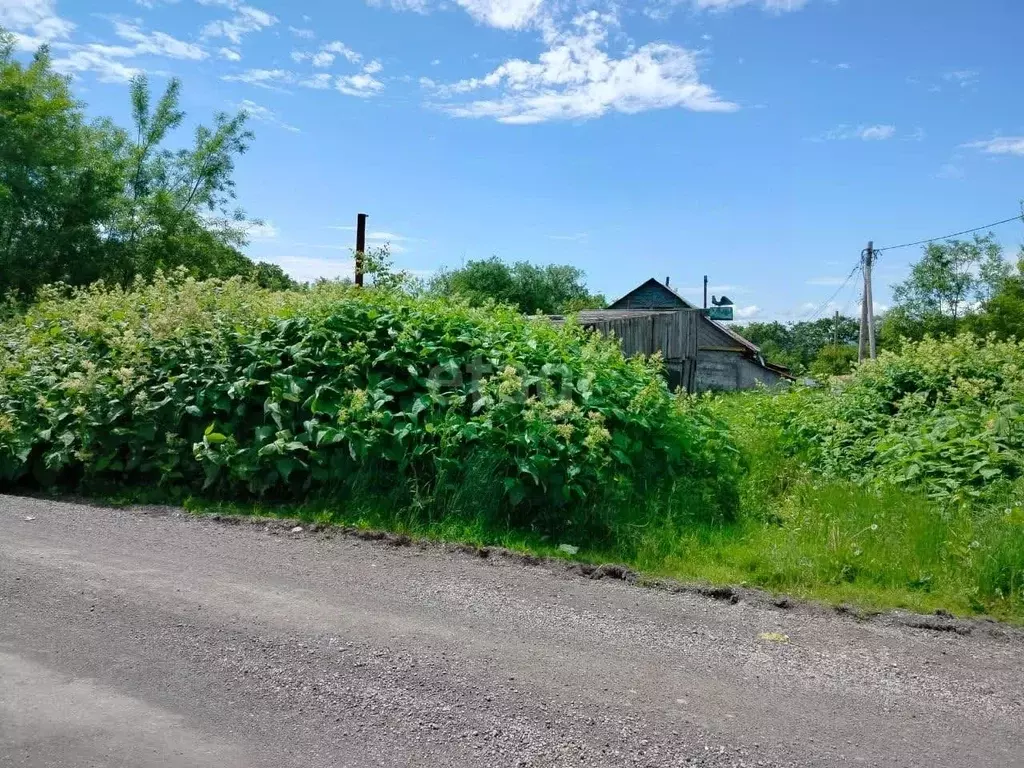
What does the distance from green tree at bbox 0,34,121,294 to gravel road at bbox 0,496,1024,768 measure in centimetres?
1216

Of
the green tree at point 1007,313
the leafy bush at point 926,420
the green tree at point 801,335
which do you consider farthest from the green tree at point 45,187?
the green tree at point 801,335

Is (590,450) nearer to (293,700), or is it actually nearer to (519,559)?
(519,559)

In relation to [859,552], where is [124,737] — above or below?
below

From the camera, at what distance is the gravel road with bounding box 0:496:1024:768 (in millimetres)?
3131

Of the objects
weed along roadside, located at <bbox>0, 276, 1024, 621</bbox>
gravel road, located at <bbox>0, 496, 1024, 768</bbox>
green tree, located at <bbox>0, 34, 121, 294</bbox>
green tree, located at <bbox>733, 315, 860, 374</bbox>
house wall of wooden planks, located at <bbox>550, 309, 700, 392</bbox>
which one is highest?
green tree, located at <bbox>733, 315, 860, 374</bbox>

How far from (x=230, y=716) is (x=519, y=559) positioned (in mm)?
2730

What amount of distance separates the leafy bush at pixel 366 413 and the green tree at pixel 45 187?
798cm

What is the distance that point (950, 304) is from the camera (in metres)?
48.0

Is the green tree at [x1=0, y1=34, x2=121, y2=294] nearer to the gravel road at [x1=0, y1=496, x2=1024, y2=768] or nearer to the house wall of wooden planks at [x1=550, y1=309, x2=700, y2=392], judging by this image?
the house wall of wooden planks at [x1=550, y1=309, x2=700, y2=392]

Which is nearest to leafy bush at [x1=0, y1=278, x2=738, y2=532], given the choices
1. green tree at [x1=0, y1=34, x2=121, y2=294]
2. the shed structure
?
green tree at [x1=0, y1=34, x2=121, y2=294]

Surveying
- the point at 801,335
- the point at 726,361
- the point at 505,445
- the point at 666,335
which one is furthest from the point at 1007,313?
the point at 801,335

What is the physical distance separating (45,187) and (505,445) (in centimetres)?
1342

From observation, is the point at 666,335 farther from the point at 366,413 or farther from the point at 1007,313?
the point at 1007,313

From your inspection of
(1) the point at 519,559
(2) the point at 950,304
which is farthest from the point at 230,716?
(2) the point at 950,304
